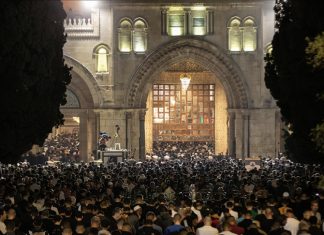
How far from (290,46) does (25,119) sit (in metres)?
9.27

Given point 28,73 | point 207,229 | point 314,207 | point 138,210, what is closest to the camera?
point 207,229

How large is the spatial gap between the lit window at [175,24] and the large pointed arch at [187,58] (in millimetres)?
613

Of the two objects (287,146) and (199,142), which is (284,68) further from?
(199,142)

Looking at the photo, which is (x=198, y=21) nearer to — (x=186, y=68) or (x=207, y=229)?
(x=186, y=68)

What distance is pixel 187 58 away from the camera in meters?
54.2

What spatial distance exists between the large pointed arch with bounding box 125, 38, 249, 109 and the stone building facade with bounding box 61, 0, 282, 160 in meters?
0.06

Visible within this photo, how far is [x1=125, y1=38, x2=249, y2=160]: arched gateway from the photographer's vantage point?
5378 centimetres

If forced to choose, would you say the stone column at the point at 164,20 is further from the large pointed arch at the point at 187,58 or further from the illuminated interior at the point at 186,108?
the illuminated interior at the point at 186,108

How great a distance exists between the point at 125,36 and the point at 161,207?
110 ft

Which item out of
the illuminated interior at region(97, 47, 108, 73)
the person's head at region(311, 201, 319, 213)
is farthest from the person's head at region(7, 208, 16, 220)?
the illuminated interior at region(97, 47, 108, 73)

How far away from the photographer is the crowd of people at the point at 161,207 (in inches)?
698

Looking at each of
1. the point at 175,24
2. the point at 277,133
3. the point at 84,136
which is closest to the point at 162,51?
the point at 175,24

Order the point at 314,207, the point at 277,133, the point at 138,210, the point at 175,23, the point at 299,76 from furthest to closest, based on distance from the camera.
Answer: the point at 277,133 < the point at 175,23 < the point at 299,76 < the point at 138,210 < the point at 314,207

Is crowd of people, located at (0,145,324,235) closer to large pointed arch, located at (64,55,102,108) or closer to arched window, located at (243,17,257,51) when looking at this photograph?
large pointed arch, located at (64,55,102,108)
